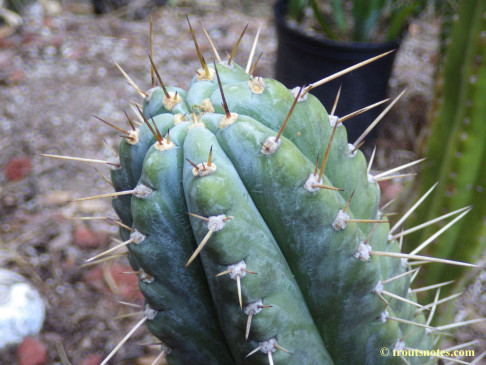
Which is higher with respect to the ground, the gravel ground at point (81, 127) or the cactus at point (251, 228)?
the cactus at point (251, 228)

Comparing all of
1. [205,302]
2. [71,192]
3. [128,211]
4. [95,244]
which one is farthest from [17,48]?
[205,302]

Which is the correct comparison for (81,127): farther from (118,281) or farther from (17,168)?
(118,281)

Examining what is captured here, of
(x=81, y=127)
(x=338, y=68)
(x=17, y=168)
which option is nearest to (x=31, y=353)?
(x=17, y=168)

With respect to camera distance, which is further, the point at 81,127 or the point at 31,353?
the point at 81,127

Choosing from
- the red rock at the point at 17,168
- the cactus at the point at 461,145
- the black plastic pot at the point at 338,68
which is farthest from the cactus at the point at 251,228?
the red rock at the point at 17,168

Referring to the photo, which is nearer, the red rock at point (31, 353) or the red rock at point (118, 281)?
the red rock at point (31, 353)

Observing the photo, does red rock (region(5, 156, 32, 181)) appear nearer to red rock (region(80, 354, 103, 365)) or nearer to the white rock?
the white rock

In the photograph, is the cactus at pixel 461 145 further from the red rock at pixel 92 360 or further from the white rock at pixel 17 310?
the white rock at pixel 17 310
